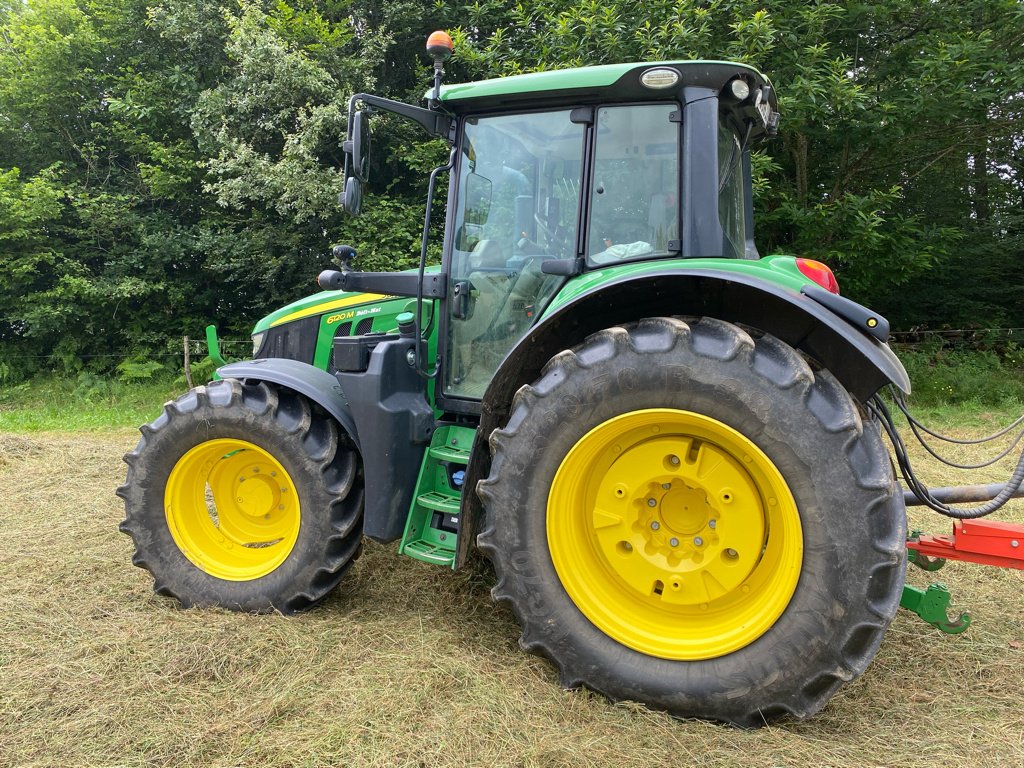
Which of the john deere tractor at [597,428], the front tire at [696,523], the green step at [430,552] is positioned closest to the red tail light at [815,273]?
the john deere tractor at [597,428]

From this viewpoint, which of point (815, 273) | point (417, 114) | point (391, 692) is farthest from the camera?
point (417, 114)

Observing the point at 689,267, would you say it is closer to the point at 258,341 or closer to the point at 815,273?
the point at 815,273

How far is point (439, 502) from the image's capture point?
281cm

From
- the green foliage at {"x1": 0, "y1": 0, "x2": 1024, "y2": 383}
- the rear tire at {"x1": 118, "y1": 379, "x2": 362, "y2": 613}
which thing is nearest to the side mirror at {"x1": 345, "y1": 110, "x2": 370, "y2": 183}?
the rear tire at {"x1": 118, "y1": 379, "x2": 362, "y2": 613}

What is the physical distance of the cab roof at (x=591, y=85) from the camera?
252 cm

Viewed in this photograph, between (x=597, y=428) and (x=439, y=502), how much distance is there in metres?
0.86

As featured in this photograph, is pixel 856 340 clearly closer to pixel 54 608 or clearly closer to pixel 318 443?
pixel 318 443

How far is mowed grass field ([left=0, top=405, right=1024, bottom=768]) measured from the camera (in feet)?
6.62

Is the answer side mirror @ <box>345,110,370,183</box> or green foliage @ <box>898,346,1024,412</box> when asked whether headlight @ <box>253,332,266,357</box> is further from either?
green foliage @ <box>898,346,1024,412</box>

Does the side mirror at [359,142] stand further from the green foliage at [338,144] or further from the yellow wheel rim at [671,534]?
the green foliage at [338,144]

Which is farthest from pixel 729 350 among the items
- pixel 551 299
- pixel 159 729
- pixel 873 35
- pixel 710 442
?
pixel 873 35

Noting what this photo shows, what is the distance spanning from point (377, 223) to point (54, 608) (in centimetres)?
763

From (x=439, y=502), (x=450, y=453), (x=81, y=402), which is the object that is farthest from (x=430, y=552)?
(x=81, y=402)

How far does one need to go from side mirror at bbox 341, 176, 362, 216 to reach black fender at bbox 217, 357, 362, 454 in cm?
80
